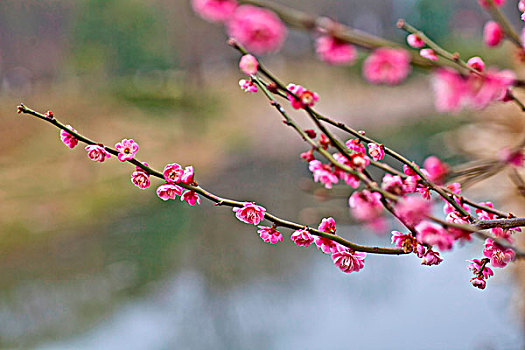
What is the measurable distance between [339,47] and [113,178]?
3.93 meters

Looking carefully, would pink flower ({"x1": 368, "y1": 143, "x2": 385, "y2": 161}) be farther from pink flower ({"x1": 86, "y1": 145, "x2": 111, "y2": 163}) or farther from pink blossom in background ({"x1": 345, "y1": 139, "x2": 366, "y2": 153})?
pink flower ({"x1": 86, "y1": 145, "x2": 111, "y2": 163})

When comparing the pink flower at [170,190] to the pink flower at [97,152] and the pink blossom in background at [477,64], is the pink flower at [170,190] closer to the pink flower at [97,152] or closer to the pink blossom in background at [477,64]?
the pink flower at [97,152]

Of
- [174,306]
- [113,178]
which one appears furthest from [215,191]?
[174,306]

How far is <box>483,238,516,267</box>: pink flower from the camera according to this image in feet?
1.58

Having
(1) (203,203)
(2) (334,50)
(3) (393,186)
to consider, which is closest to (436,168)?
(3) (393,186)

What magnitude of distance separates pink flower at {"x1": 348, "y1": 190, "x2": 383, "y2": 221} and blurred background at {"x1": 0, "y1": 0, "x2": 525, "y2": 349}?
34 mm

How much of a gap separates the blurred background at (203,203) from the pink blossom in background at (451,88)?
0.18 m

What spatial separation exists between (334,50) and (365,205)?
0.51 ft

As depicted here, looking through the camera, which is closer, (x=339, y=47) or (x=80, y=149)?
(x=339, y=47)

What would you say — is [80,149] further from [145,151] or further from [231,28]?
[231,28]

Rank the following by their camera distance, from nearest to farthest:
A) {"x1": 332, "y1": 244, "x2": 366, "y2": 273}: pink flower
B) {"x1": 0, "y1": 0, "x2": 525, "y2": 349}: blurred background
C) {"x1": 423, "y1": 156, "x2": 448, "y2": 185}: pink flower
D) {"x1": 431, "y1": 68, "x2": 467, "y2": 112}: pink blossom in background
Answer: {"x1": 431, "y1": 68, "x2": 467, "y2": 112}: pink blossom in background
{"x1": 423, "y1": 156, "x2": 448, "y2": 185}: pink flower
{"x1": 332, "y1": 244, "x2": 366, "y2": 273}: pink flower
{"x1": 0, "y1": 0, "x2": 525, "y2": 349}: blurred background

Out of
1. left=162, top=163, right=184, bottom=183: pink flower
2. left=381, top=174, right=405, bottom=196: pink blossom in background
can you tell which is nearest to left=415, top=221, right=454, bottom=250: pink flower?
left=381, top=174, right=405, bottom=196: pink blossom in background

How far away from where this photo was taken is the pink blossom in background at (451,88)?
302 mm

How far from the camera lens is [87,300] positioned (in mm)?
2713
